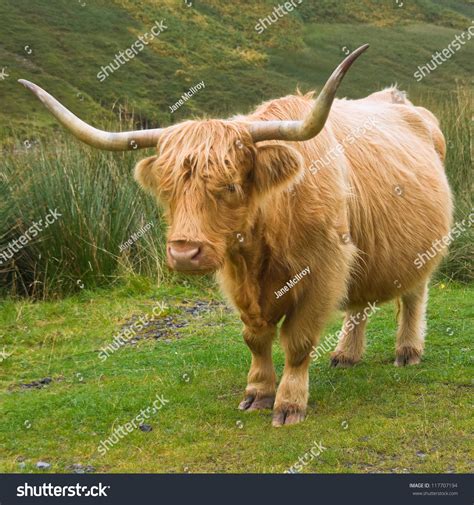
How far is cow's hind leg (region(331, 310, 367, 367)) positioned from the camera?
702cm

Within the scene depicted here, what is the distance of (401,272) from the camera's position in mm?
6395

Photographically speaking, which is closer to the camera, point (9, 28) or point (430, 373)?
point (430, 373)

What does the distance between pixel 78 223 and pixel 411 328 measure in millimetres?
4511


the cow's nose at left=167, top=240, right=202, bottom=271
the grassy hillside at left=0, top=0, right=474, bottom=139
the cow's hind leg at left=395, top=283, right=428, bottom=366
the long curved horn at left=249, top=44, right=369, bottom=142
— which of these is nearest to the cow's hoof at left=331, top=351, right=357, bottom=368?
the cow's hind leg at left=395, top=283, right=428, bottom=366

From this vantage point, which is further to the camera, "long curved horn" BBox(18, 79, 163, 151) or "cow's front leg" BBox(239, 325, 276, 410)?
"cow's front leg" BBox(239, 325, 276, 410)

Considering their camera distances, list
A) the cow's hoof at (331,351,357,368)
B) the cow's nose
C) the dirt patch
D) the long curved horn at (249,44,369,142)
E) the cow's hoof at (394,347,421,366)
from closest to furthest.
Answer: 1. the long curved horn at (249,44,369,142)
2. the cow's nose
3. the cow's hoof at (394,347,421,366)
4. the cow's hoof at (331,351,357,368)
5. the dirt patch

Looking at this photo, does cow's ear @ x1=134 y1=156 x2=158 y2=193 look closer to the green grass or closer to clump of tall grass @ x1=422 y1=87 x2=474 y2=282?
the green grass

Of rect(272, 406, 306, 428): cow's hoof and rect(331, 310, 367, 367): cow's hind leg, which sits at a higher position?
rect(272, 406, 306, 428): cow's hoof

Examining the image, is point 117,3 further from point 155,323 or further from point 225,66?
point 155,323

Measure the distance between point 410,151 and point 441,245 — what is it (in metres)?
0.79

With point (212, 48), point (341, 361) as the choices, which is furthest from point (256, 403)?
point (212, 48)

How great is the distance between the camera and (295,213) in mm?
5227

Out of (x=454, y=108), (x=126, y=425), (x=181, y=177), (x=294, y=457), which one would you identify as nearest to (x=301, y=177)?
(x=181, y=177)

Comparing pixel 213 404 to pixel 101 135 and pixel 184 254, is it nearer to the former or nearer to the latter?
pixel 184 254
